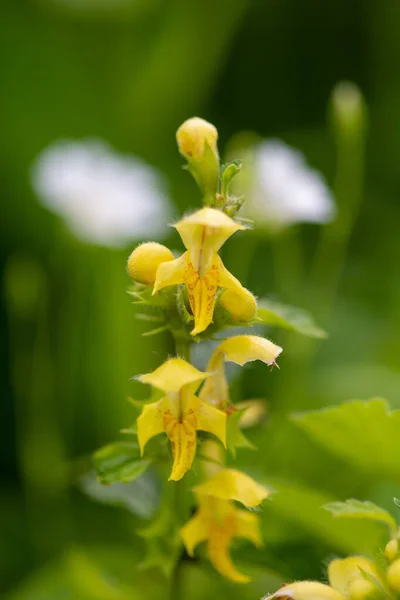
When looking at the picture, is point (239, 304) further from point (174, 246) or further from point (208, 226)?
point (174, 246)

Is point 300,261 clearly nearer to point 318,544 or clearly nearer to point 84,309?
point 84,309

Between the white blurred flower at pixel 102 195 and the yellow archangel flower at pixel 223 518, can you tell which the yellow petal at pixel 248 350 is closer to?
the yellow archangel flower at pixel 223 518

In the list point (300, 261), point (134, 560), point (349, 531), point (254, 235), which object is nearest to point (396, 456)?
point (349, 531)

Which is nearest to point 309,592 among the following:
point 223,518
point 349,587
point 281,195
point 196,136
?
point 349,587

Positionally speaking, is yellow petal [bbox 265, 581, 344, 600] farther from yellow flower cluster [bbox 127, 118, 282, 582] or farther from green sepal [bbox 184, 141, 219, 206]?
green sepal [bbox 184, 141, 219, 206]

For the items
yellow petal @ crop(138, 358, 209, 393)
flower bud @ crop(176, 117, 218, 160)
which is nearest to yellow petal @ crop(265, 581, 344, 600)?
yellow petal @ crop(138, 358, 209, 393)
